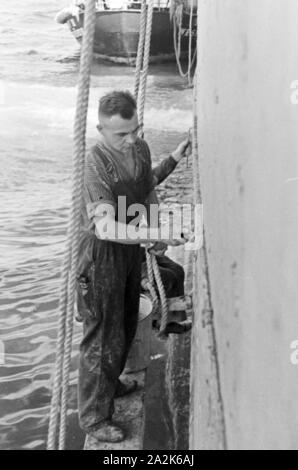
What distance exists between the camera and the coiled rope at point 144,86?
3.14m

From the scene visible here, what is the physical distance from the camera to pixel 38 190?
27.1ft

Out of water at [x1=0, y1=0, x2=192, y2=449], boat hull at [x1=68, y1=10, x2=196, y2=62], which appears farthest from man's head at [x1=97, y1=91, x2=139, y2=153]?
boat hull at [x1=68, y1=10, x2=196, y2=62]

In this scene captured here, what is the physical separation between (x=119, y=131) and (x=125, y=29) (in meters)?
16.9

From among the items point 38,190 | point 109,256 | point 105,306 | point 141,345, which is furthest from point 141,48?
point 38,190

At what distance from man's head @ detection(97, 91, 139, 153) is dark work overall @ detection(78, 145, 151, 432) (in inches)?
3.8

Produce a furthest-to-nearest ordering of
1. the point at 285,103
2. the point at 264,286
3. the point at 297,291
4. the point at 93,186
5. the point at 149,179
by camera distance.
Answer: the point at 149,179
the point at 93,186
the point at 264,286
the point at 285,103
the point at 297,291

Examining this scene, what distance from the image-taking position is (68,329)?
81.9 inches

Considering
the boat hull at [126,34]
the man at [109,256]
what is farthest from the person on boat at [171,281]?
the boat hull at [126,34]

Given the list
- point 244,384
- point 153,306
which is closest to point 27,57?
point 153,306

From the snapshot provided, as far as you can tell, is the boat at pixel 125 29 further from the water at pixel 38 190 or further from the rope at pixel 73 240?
the rope at pixel 73 240

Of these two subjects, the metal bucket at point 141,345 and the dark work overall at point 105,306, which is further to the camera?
the metal bucket at point 141,345

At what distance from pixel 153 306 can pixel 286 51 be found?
2541 mm
